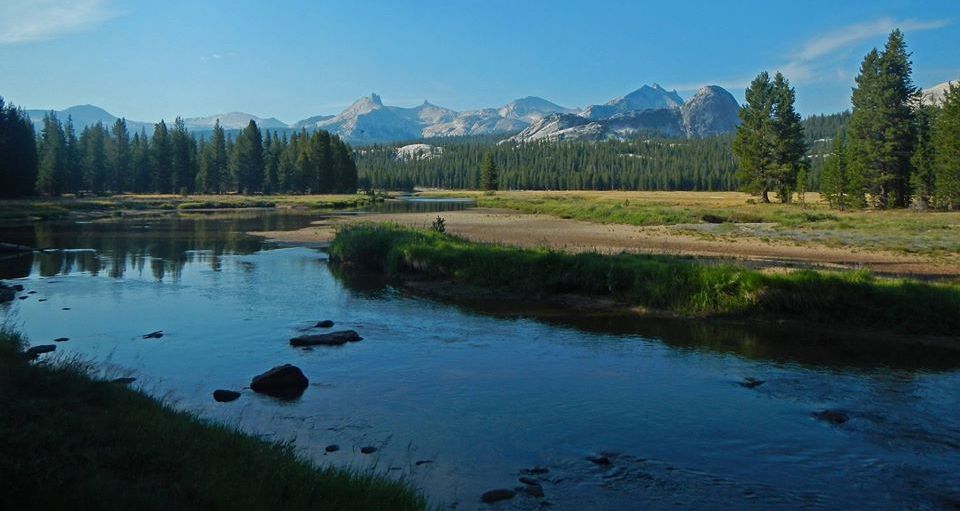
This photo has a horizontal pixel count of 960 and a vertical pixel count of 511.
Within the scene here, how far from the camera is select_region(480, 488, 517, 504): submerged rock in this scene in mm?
10156

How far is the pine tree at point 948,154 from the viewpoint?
6388cm

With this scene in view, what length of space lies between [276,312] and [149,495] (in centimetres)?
2017

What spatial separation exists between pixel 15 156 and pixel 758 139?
102 meters

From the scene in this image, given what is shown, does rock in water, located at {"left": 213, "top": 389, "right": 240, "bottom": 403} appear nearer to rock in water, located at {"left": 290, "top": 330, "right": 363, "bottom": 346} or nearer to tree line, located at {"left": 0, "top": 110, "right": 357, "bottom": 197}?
rock in water, located at {"left": 290, "top": 330, "right": 363, "bottom": 346}

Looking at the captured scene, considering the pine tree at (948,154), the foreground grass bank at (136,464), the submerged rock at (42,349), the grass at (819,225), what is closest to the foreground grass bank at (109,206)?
the grass at (819,225)

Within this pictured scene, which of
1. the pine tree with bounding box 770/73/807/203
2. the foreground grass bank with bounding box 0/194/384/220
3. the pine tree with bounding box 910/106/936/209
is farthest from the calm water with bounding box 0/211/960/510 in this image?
the pine tree with bounding box 770/73/807/203

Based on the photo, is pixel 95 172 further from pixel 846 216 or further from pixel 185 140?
pixel 846 216

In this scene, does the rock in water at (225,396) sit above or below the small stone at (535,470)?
A: above

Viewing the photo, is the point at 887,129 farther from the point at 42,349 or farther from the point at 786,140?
the point at 42,349

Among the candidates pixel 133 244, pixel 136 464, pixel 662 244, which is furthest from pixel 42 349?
pixel 662 244

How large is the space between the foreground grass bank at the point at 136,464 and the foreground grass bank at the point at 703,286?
62.7 ft

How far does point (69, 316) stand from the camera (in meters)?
24.8

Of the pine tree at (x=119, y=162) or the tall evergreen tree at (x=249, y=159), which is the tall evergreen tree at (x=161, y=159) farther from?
the tall evergreen tree at (x=249, y=159)

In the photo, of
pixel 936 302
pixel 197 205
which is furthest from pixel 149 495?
pixel 197 205
